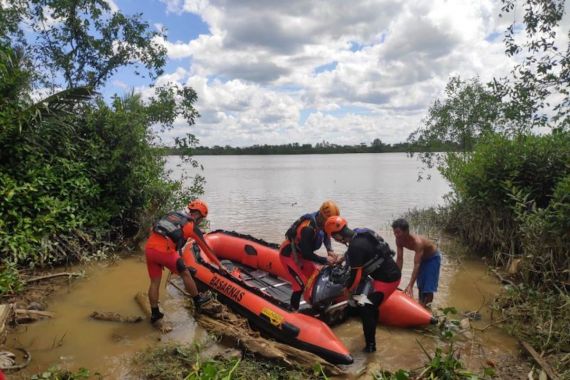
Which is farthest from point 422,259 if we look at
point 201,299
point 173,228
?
point 173,228

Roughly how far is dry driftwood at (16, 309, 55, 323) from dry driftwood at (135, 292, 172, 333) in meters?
1.18

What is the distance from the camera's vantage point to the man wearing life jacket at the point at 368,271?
4598 millimetres

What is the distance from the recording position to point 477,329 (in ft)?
17.6

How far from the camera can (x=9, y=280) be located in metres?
5.30

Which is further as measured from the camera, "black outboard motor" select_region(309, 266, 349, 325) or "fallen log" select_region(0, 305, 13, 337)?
"black outboard motor" select_region(309, 266, 349, 325)

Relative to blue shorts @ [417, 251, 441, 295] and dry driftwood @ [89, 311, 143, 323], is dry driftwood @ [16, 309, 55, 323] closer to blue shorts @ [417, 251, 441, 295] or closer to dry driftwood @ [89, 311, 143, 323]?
dry driftwood @ [89, 311, 143, 323]

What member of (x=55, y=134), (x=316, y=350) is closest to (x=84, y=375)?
(x=316, y=350)

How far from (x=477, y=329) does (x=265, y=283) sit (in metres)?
3.24

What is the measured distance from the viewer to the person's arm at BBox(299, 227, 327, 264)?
5438mm

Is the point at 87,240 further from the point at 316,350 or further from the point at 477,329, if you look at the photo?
the point at 477,329

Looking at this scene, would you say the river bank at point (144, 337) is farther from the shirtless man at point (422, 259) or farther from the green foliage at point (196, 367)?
the shirtless man at point (422, 259)

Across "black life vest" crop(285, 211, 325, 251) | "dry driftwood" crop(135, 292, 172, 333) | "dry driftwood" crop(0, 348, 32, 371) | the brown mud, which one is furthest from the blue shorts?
"dry driftwood" crop(0, 348, 32, 371)

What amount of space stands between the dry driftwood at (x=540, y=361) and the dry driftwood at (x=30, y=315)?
595 cm

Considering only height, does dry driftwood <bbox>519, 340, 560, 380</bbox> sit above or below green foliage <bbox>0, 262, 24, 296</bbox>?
below
